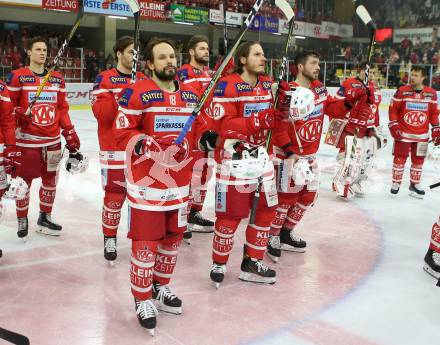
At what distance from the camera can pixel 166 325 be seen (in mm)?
2631

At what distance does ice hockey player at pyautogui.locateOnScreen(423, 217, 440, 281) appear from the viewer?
3.33m

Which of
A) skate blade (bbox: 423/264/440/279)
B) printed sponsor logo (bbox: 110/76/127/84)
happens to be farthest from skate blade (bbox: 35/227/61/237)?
skate blade (bbox: 423/264/440/279)

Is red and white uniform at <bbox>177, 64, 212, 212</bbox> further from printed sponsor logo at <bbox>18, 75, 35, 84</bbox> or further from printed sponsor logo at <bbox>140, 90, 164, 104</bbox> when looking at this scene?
printed sponsor logo at <bbox>140, 90, 164, 104</bbox>

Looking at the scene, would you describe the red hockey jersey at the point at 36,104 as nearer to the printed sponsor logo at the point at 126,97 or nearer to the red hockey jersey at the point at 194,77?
the red hockey jersey at the point at 194,77

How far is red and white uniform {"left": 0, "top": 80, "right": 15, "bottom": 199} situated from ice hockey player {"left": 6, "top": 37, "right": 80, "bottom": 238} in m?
0.40

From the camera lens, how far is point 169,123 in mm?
2455

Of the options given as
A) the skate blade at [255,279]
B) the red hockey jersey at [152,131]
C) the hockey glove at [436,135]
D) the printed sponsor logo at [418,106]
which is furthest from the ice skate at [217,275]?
the printed sponsor logo at [418,106]

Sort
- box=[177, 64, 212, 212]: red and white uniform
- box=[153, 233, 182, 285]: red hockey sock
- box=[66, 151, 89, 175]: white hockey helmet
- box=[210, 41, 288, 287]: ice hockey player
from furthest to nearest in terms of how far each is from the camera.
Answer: box=[177, 64, 212, 212]: red and white uniform < box=[66, 151, 89, 175]: white hockey helmet < box=[210, 41, 288, 287]: ice hockey player < box=[153, 233, 182, 285]: red hockey sock

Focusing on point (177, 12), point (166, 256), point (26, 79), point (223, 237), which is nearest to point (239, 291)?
point (223, 237)

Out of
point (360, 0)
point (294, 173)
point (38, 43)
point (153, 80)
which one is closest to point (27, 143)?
point (38, 43)

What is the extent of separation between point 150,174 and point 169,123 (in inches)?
10.0

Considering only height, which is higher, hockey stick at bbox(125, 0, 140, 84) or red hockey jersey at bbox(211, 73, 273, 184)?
hockey stick at bbox(125, 0, 140, 84)

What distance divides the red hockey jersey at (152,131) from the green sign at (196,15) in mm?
14741

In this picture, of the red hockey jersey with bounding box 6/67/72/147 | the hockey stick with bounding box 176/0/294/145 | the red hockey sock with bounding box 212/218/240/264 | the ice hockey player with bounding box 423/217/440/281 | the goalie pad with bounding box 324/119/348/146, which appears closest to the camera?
the hockey stick with bounding box 176/0/294/145
